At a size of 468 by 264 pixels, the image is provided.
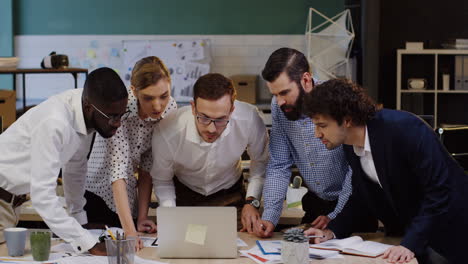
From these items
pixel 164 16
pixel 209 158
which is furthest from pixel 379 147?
pixel 164 16

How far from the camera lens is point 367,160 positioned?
9.66 ft

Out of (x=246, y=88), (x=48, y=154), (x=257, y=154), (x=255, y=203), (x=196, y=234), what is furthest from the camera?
(x=246, y=88)

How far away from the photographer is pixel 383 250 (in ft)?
9.42

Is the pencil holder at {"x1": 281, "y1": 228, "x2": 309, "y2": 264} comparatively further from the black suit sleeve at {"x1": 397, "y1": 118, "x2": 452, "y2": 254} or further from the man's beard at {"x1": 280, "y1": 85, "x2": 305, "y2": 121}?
the man's beard at {"x1": 280, "y1": 85, "x2": 305, "y2": 121}

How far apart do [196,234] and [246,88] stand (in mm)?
5803

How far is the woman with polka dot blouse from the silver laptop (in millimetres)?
225

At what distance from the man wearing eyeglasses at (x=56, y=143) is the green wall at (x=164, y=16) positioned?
594 centimetres

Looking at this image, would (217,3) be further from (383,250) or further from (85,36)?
(383,250)

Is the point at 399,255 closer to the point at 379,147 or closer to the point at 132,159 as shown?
the point at 379,147

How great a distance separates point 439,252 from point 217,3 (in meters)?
6.39

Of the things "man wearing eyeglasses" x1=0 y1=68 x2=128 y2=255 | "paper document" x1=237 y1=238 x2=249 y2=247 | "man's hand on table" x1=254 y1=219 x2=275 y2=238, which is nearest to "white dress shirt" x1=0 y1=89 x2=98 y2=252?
"man wearing eyeglasses" x1=0 y1=68 x2=128 y2=255

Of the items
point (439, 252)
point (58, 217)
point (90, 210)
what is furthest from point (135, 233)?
point (439, 252)

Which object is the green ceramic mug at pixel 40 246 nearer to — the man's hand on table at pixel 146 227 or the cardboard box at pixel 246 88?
the man's hand on table at pixel 146 227

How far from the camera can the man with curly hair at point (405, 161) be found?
276 centimetres
